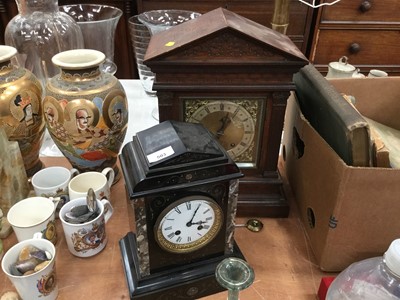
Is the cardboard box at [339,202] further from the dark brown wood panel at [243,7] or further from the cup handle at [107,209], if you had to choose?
the dark brown wood panel at [243,7]

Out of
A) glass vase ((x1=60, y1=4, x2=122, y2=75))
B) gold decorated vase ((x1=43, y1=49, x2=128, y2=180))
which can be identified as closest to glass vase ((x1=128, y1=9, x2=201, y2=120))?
glass vase ((x1=60, y1=4, x2=122, y2=75))

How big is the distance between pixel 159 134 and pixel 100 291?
28cm

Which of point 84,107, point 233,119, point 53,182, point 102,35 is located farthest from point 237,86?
point 102,35

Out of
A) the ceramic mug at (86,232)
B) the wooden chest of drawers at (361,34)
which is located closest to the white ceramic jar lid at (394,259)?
the ceramic mug at (86,232)

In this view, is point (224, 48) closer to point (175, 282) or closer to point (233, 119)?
point (233, 119)

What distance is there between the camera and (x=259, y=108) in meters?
0.75

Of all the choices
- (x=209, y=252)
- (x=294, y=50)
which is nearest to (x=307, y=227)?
(x=209, y=252)

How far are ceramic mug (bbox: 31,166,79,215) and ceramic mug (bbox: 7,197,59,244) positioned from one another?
0.06ft

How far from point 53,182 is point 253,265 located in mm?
445

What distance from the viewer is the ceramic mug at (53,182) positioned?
78cm

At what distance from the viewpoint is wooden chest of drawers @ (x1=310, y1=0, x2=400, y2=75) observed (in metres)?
1.93

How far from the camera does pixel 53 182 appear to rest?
2.74ft

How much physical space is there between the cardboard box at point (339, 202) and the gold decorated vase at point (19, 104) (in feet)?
1.82

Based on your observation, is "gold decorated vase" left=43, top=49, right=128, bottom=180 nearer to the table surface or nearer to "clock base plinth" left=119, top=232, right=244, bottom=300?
the table surface
